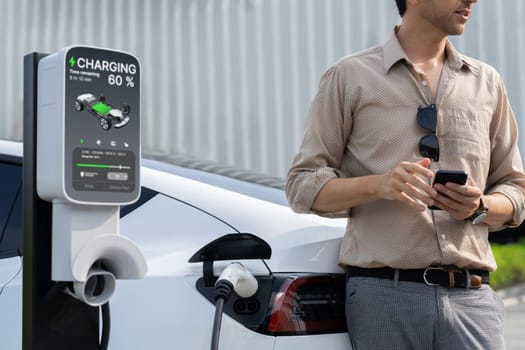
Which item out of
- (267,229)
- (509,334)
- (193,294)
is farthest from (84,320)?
(509,334)

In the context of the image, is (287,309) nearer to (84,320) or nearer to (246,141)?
(84,320)

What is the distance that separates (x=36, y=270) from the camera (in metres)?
1.97

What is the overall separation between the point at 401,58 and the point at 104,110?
0.92 metres

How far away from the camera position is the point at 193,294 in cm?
252

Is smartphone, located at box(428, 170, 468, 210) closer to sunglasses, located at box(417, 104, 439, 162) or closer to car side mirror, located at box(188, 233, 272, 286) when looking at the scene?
sunglasses, located at box(417, 104, 439, 162)

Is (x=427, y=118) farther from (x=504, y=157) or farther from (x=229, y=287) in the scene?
(x=229, y=287)

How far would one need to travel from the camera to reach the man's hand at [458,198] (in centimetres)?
229

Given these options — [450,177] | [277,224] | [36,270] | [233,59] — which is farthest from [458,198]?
[233,59]

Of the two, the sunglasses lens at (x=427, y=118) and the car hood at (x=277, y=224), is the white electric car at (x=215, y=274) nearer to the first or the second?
the car hood at (x=277, y=224)

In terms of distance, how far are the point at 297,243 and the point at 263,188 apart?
411 mm

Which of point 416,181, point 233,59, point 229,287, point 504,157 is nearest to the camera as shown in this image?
point 416,181

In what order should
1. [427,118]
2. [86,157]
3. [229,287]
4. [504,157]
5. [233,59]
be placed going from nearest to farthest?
[86,157], [229,287], [427,118], [504,157], [233,59]

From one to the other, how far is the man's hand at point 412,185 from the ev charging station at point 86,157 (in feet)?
2.04

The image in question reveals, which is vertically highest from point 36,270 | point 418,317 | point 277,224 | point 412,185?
point 412,185
